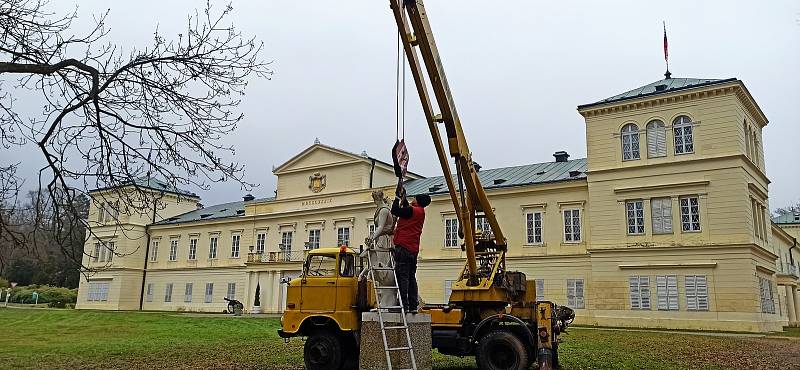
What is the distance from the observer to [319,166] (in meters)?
45.6

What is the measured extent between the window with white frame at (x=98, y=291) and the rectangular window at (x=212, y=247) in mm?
11714

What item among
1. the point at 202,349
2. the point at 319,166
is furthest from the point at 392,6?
the point at 319,166

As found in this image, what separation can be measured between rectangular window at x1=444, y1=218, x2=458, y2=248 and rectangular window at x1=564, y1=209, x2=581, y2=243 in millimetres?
7056

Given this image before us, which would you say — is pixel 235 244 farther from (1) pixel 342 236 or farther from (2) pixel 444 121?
(2) pixel 444 121

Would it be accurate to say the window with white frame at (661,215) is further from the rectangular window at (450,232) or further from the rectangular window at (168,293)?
the rectangular window at (168,293)

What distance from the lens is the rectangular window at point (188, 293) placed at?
51375 mm

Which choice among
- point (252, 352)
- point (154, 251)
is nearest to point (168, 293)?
point (154, 251)

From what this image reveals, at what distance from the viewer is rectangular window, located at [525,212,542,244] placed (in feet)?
117

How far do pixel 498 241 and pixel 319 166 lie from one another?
31.2 meters

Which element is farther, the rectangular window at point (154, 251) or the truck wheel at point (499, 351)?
the rectangular window at point (154, 251)

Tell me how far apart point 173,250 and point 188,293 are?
A: 4.92 metres

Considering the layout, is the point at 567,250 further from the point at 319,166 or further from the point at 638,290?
the point at 319,166

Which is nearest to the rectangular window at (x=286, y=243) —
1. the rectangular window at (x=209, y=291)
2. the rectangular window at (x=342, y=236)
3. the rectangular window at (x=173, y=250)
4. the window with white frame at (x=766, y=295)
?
the rectangular window at (x=342, y=236)

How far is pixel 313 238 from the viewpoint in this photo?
45.4 m
